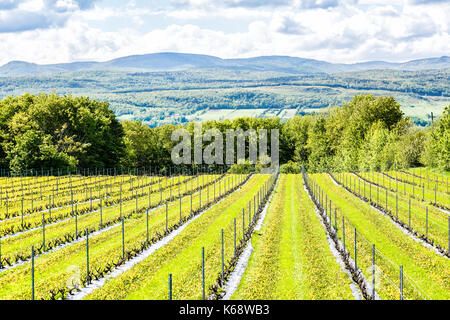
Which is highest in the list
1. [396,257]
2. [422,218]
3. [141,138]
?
[141,138]

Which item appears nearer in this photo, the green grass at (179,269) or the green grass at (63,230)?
the green grass at (179,269)

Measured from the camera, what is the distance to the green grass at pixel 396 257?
15344 mm

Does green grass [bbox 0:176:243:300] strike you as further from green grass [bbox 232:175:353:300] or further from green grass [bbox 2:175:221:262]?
green grass [bbox 232:175:353:300]

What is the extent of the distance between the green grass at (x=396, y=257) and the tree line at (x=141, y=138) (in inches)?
1620

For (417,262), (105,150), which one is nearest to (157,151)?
(105,150)

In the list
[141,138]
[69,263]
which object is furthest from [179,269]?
[141,138]

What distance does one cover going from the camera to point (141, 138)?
101312 mm

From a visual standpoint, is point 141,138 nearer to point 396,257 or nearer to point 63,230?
point 63,230

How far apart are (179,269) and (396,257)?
985 cm

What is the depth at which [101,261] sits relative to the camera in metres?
18.3

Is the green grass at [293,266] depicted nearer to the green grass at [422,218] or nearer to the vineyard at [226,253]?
the vineyard at [226,253]

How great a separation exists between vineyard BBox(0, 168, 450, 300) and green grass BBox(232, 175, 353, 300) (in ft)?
0.15

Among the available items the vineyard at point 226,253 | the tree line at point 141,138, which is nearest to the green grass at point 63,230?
the vineyard at point 226,253

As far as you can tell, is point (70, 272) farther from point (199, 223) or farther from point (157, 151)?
point (157, 151)
